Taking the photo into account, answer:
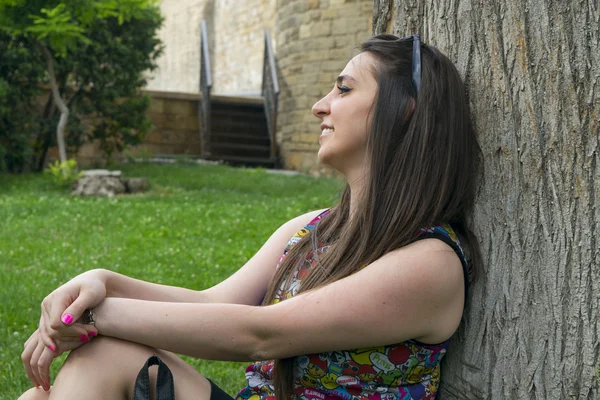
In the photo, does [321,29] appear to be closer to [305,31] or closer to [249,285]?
[305,31]

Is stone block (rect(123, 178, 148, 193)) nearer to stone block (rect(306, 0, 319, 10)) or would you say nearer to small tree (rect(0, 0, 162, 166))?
small tree (rect(0, 0, 162, 166))

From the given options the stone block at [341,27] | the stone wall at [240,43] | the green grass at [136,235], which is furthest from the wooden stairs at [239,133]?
the green grass at [136,235]

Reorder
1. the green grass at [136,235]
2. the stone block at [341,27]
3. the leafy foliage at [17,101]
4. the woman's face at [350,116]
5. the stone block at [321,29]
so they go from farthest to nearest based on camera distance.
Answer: the stone block at [321,29]
the stone block at [341,27]
the leafy foliage at [17,101]
the green grass at [136,235]
the woman's face at [350,116]

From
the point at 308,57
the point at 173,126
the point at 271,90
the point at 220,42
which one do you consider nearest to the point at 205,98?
the point at 173,126

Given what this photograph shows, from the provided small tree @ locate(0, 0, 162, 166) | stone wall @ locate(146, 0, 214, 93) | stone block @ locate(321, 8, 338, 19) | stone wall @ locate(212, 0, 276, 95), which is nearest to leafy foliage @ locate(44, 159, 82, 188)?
small tree @ locate(0, 0, 162, 166)

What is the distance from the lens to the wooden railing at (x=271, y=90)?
14938mm

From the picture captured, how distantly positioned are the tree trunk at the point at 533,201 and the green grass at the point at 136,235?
1754mm

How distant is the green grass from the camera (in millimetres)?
4376

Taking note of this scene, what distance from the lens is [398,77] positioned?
75.4 inches

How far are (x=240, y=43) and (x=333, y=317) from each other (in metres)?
19.8

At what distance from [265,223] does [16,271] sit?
257cm

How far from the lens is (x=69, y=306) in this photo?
1913 mm

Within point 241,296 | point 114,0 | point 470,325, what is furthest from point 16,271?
point 114,0

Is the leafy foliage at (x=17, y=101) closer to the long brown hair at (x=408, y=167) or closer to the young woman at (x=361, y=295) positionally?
the young woman at (x=361, y=295)
